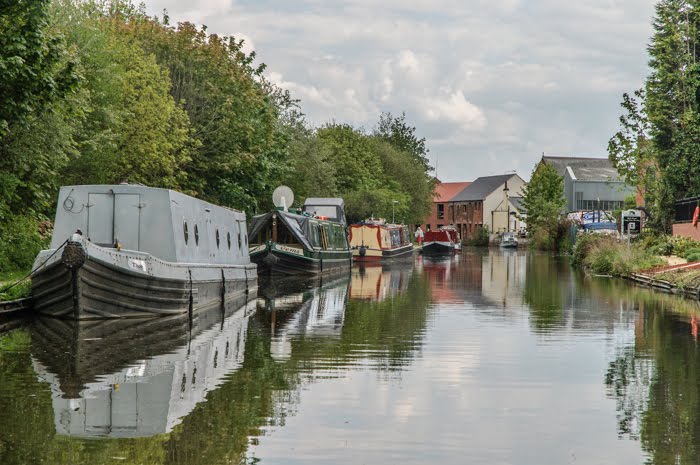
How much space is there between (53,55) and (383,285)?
1882 centimetres

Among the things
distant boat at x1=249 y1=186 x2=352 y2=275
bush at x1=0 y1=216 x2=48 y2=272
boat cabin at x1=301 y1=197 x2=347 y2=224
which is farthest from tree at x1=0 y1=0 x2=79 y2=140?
boat cabin at x1=301 y1=197 x2=347 y2=224

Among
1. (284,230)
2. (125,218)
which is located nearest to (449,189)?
(284,230)

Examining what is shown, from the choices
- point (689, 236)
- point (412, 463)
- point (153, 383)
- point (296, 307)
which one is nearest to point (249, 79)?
point (689, 236)

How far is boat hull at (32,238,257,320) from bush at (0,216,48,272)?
24.5ft

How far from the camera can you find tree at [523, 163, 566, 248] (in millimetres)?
90062

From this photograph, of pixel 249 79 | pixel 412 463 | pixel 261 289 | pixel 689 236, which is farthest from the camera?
pixel 249 79

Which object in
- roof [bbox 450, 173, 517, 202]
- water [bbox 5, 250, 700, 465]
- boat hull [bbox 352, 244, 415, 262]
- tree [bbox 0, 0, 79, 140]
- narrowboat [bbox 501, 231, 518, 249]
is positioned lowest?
water [bbox 5, 250, 700, 465]

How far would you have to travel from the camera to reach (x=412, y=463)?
8.55m

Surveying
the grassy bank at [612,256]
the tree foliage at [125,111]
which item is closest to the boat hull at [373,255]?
the tree foliage at [125,111]

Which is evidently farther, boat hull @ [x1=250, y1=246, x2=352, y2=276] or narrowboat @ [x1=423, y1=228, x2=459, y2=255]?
narrowboat @ [x1=423, y1=228, x2=459, y2=255]

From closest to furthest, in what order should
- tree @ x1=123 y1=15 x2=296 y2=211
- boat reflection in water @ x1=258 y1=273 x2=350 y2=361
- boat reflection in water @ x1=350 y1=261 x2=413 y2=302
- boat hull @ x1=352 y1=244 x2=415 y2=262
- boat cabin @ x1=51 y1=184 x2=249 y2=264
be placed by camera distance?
boat reflection in water @ x1=258 y1=273 x2=350 y2=361 < boat cabin @ x1=51 y1=184 x2=249 y2=264 < boat reflection in water @ x1=350 y1=261 x2=413 y2=302 < tree @ x1=123 y1=15 x2=296 y2=211 < boat hull @ x1=352 y1=244 x2=415 y2=262

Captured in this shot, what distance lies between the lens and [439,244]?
83.4 m

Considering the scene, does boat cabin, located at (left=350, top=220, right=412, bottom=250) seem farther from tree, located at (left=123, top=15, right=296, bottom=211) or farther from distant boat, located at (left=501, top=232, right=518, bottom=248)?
distant boat, located at (left=501, top=232, right=518, bottom=248)

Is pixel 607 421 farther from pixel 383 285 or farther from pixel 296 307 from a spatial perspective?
pixel 383 285
